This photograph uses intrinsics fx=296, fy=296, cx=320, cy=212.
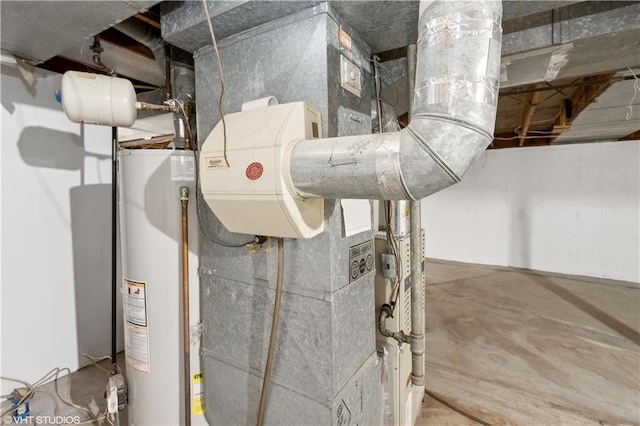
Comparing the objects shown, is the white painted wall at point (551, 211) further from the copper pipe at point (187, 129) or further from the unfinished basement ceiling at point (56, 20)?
the unfinished basement ceiling at point (56, 20)

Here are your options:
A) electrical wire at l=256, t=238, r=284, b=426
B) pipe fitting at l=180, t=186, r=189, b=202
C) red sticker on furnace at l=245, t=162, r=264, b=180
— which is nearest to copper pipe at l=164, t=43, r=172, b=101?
pipe fitting at l=180, t=186, r=189, b=202

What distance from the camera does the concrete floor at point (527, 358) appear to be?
1853 mm

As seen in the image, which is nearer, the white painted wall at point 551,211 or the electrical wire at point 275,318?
the electrical wire at point 275,318

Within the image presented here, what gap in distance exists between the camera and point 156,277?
1302mm

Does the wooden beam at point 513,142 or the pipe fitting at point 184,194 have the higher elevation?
the wooden beam at point 513,142

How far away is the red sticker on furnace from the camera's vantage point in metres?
0.86

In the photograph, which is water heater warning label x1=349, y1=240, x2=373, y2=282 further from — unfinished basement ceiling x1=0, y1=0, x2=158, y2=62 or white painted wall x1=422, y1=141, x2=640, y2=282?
white painted wall x1=422, y1=141, x2=640, y2=282

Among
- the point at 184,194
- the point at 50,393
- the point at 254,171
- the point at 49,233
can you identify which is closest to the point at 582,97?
the point at 254,171

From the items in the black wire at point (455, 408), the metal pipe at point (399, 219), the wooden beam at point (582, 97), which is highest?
the wooden beam at point (582, 97)

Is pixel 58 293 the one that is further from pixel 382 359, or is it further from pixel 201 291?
pixel 382 359

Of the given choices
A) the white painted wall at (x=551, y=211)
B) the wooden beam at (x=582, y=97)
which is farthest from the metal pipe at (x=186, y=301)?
the white painted wall at (x=551, y=211)

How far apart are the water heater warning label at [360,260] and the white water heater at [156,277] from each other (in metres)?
0.73

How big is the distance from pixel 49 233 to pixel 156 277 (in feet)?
4.08

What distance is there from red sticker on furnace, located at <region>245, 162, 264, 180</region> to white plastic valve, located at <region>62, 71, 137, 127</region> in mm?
661
